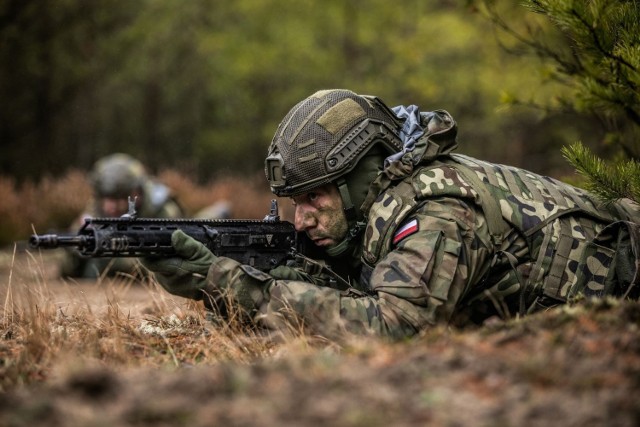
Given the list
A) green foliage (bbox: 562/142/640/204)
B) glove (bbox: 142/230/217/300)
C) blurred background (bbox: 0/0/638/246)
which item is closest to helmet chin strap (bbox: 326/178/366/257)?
glove (bbox: 142/230/217/300)

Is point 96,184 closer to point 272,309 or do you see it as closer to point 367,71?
point 272,309

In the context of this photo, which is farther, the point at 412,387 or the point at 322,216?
the point at 322,216

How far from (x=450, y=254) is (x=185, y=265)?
1.34m

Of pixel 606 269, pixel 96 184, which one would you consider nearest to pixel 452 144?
pixel 606 269

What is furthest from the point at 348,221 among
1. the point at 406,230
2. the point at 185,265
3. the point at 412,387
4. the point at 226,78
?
the point at 226,78

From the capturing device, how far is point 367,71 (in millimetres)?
21156

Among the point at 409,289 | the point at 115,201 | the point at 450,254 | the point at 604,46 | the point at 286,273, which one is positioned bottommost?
the point at 115,201

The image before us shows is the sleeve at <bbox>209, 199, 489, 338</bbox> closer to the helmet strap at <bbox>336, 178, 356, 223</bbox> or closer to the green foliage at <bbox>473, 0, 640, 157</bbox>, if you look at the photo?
the helmet strap at <bbox>336, 178, 356, 223</bbox>

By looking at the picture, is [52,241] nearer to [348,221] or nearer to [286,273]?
[286,273]

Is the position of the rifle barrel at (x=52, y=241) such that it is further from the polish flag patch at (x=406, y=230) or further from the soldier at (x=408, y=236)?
the polish flag patch at (x=406, y=230)

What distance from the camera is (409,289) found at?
12.1 feet

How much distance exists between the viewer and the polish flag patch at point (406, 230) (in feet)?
12.6

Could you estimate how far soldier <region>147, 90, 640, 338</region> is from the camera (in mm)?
3764

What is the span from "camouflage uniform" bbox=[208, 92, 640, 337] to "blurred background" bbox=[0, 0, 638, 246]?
40.0 ft
